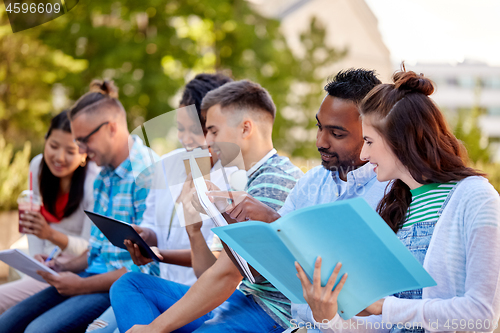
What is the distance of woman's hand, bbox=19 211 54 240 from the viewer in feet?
9.87

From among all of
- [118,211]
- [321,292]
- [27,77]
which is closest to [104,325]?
[118,211]

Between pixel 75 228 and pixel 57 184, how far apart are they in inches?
14.6

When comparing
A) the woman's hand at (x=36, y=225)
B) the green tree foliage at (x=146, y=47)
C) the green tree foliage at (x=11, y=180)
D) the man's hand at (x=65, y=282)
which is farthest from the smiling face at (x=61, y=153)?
the green tree foliage at (x=146, y=47)

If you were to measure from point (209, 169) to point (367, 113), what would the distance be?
0.74m

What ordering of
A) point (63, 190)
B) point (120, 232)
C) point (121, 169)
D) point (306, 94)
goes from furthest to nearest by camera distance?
point (306, 94) → point (63, 190) → point (121, 169) → point (120, 232)

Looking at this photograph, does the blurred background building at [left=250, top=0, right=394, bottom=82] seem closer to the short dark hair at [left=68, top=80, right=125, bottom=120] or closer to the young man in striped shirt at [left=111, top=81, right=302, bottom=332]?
the short dark hair at [left=68, top=80, right=125, bottom=120]

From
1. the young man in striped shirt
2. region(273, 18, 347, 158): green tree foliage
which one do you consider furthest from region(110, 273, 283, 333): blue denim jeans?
region(273, 18, 347, 158): green tree foliage

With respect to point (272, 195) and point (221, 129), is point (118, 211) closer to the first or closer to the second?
point (221, 129)

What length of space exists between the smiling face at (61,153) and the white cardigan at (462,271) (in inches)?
99.8

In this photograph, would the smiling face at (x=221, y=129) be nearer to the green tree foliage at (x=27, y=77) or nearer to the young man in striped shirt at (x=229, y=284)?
the young man in striped shirt at (x=229, y=284)

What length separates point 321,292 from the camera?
1244 mm

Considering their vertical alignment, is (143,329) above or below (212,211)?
below

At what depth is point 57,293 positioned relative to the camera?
2715 mm

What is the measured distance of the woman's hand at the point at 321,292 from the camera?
121cm
